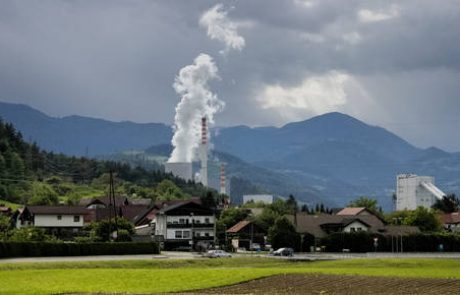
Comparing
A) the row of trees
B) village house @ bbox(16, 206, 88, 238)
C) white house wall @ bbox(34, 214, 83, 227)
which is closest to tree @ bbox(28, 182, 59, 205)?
village house @ bbox(16, 206, 88, 238)

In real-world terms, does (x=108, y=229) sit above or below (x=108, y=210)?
below

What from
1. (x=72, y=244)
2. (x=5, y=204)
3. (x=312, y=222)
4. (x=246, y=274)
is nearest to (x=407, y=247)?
(x=312, y=222)

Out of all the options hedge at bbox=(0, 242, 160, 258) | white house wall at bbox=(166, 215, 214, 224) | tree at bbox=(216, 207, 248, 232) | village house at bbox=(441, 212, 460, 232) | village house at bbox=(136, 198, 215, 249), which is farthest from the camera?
village house at bbox=(441, 212, 460, 232)

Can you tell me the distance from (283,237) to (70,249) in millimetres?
37771

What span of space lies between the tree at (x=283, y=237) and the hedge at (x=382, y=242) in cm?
491

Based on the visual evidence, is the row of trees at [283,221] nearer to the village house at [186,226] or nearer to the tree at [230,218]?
the tree at [230,218]

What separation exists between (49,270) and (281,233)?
55.0m

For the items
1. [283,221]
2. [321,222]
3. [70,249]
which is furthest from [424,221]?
[70,249]

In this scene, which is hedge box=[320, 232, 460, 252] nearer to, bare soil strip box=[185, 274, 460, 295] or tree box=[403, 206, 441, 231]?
tree box=[403, 206, 441, 231]

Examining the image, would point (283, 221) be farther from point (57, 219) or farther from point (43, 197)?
point (43, 197)

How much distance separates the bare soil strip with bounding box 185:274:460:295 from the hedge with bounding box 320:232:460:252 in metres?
62.3

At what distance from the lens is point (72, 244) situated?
8281 cm

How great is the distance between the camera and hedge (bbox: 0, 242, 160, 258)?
77637 mm

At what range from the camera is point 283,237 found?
110 meters
